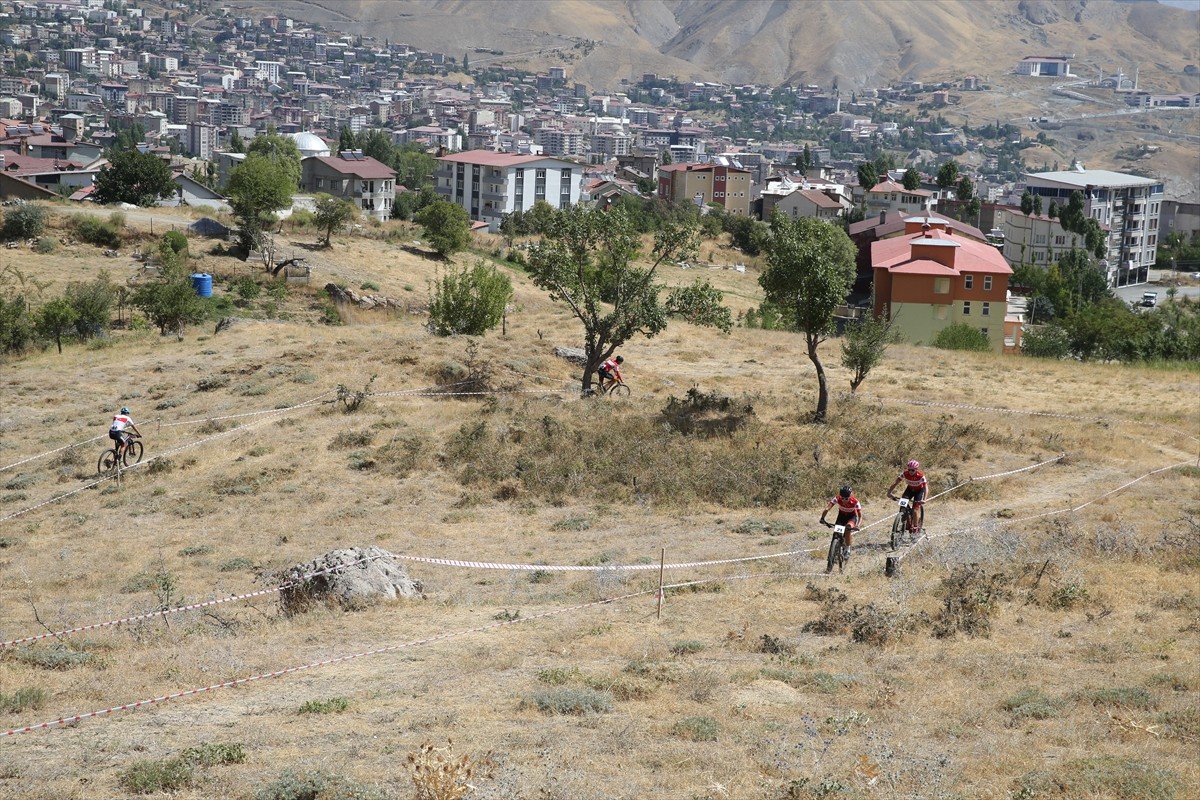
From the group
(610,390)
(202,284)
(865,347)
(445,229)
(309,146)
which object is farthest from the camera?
(309,146)

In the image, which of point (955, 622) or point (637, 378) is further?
point (637, 378)

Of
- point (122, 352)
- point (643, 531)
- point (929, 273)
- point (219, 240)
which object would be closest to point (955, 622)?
point (643, 531)

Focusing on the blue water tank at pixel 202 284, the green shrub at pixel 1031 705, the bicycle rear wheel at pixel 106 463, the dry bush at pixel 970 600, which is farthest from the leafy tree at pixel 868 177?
the green shrub at pixel 1031 705

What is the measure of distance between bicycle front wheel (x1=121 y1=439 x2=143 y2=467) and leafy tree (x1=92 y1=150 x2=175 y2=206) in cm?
4869

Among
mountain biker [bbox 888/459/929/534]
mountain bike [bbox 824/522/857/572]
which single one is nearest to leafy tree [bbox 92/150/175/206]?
mountain biker [bbox 888/459/929/534]

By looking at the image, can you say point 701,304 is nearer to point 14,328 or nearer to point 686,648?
point 686,648

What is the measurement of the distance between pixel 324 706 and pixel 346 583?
494 cm

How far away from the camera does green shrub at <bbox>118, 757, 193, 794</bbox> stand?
10531mm

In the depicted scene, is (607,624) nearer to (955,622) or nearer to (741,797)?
(955,622)

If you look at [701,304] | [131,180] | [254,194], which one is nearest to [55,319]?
[254,194]

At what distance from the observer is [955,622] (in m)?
16.2

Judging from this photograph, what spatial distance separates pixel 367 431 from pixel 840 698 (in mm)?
17631

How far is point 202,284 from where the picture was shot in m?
51.2

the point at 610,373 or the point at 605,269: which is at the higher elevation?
the point at 605,269
